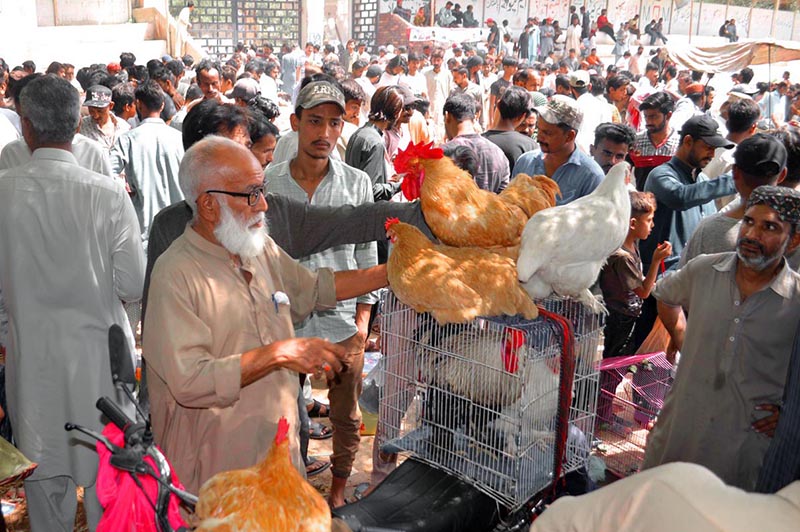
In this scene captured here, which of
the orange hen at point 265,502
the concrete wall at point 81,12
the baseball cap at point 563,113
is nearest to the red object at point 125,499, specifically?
the orange hen at point 265,502

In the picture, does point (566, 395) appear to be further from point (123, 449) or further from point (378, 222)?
point (123, 449)

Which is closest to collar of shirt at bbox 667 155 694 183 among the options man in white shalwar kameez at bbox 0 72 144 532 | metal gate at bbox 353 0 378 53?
man in white shalwar kameez at bbox 0 72 144 532

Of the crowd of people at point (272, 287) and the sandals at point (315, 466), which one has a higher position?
the crowd of people at point (272, 287)

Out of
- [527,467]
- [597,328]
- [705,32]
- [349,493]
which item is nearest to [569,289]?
[597,328]

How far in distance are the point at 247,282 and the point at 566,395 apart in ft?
3.82

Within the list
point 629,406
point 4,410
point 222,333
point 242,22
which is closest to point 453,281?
point 222,333

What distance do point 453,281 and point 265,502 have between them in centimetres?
97

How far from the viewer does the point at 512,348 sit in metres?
2.30

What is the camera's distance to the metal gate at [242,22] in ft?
102

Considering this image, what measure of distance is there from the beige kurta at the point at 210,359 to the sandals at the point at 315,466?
1.74 meters

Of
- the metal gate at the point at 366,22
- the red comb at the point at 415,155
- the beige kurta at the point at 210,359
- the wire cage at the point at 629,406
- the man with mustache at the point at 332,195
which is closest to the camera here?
the beige kurta at the point at 210,359

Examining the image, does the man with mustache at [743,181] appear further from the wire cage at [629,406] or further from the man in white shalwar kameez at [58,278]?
the man in white shalwar kameez at [58,278]

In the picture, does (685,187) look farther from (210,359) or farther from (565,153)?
(210,359)

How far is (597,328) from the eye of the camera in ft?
8.59
